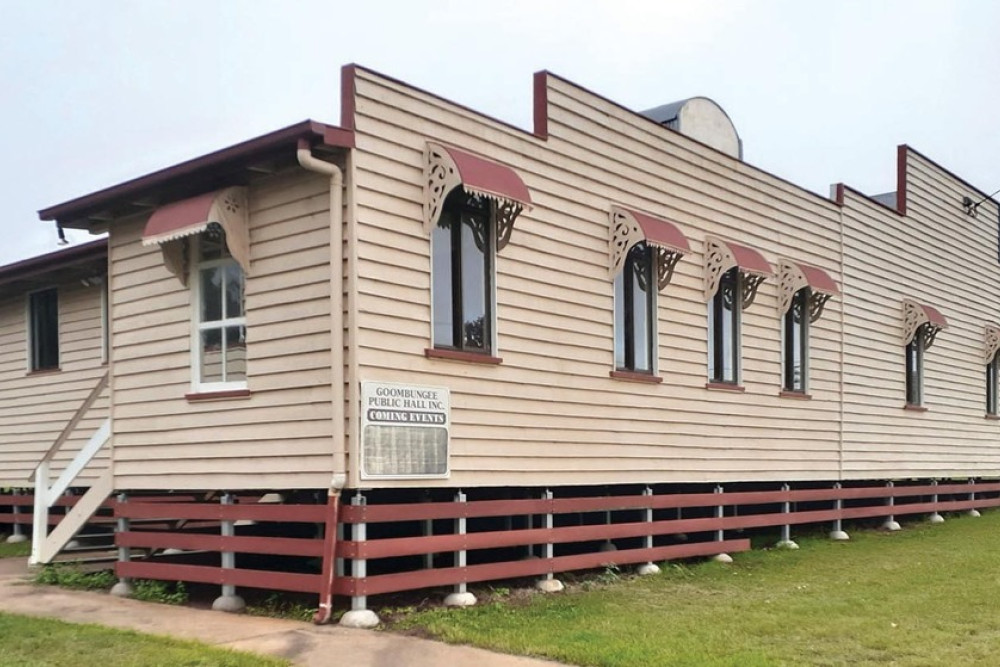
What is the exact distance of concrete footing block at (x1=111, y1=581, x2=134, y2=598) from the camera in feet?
34.8

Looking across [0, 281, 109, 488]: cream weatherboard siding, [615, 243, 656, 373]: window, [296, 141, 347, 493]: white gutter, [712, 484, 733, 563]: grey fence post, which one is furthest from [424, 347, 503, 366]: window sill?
[0, 281, 109, 488]: cream weatherboard siding

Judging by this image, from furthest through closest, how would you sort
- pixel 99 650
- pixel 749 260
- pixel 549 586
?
pixel 749 260
pixel 549 586
pixel 99 650

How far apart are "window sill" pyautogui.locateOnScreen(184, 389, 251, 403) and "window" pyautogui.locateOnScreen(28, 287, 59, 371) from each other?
689cm

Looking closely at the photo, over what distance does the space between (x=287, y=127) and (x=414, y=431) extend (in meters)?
2.78

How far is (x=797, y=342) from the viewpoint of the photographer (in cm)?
1542

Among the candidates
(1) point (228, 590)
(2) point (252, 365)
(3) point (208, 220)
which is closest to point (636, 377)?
(2) point (252, 365)

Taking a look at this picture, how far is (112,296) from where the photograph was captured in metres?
11.3

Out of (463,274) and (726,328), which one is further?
(726,328)

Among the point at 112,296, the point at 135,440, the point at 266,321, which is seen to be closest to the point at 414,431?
the point at 266,321

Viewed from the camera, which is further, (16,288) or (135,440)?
(16,288)

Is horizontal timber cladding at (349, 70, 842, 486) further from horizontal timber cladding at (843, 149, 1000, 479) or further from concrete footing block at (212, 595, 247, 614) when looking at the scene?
concrete footing block at (212, 595, 247, 614)

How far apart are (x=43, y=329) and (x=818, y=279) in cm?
1161

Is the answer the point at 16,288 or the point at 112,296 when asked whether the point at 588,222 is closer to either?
the point at 112,296

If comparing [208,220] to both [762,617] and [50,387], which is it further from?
[50,387]
